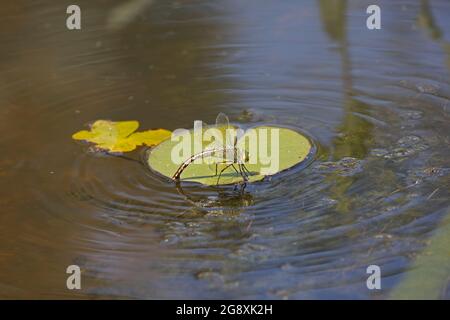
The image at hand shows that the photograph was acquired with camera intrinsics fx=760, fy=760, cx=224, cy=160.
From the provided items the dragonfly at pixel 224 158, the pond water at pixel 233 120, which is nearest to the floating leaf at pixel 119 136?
the pond water at pixel 233 120

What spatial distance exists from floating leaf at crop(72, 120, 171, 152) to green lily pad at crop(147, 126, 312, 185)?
10 centimetres

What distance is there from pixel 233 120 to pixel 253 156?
1.51 ft

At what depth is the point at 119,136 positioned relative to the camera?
3.46 metres

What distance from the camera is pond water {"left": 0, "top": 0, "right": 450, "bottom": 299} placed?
2.51m

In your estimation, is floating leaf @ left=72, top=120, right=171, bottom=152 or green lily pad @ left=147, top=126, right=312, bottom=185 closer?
green lily pad @ left=147, top=126, right=312, bottom=185

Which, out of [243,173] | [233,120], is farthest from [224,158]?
[233,120]

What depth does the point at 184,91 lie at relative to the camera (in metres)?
3.89

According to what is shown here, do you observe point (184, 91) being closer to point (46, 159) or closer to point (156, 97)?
point (156, 97)

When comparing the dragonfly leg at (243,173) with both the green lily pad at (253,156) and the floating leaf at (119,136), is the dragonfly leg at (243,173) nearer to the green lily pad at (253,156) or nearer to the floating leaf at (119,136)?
the green lily pad at (253,156)

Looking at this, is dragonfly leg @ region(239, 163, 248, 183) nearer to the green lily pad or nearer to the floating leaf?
the green lily pad

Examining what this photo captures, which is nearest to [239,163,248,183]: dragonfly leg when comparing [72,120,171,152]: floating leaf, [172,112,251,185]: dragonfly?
[172,112,251,185]: dragonfly

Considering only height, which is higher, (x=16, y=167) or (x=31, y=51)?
(x=31, y=51)
